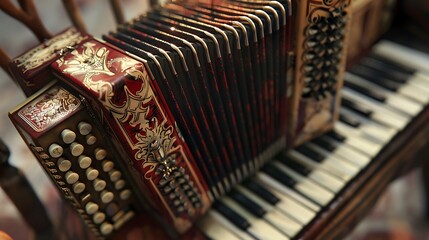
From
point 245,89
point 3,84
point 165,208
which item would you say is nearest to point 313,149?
point 245,89

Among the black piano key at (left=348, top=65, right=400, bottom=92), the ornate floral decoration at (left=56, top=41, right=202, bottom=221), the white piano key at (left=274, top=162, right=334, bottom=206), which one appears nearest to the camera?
the ornate floral decoration at (left=56, top=41, right=202, bottom=221)

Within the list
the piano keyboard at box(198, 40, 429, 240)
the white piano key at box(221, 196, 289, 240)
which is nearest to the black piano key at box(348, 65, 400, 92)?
the piano keyboard at box(198, 40, 429, 240)

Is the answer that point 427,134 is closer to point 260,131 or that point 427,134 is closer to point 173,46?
point 260,131

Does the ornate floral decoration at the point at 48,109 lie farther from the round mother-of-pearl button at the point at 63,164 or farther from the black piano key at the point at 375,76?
the black piano key at the point at 375,76

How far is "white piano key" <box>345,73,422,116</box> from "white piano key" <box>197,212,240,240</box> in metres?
0.59

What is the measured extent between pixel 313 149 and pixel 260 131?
0.62 feet

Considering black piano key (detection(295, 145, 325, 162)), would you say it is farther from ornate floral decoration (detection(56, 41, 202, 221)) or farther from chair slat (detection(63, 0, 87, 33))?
chair slat (detection(63, 0, 87, 33))

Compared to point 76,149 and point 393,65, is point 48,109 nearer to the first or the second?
point 76,149

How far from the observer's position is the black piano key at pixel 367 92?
116 cm

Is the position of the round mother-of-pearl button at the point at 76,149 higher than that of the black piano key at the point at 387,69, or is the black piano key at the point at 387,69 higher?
the round mother-of-pearl button at the point at 76,149

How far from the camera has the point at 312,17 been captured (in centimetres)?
83

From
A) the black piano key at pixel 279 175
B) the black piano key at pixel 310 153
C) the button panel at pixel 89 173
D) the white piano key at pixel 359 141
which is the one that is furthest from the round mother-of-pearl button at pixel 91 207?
the white piano key at pixel 359 141

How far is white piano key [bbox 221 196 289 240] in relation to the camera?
2.99ft

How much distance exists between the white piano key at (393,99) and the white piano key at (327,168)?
280 millimetres
